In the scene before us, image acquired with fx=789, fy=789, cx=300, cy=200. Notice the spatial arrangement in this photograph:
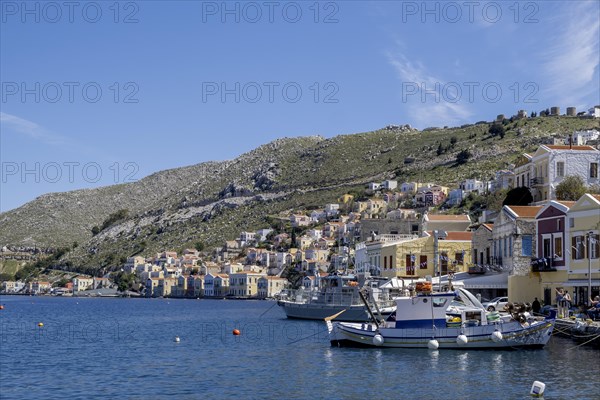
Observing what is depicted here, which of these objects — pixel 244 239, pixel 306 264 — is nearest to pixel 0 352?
pixel 306 264

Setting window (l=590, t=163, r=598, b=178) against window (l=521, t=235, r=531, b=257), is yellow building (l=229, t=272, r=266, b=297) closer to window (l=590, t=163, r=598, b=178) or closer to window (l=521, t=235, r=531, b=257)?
window (l=590, t=163, r=598, b=178)

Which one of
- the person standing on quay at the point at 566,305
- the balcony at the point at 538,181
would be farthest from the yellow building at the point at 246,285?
the person standing on quay at the point at 566,305

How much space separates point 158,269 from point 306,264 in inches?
1992

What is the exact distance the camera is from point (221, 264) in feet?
621

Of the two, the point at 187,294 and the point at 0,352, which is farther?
the point at 187,294

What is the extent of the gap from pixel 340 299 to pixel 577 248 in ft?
73.0

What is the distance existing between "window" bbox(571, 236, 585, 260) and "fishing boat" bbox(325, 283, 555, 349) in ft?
29.9

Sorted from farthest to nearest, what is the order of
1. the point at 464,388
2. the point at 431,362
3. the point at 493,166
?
the point at 493,166 → the point at 431,362 → the point at 464,388

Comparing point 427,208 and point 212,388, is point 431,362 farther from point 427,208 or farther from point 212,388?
point 427,208

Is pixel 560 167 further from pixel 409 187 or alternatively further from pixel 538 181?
pixel 409 187

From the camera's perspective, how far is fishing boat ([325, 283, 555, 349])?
37.9 m

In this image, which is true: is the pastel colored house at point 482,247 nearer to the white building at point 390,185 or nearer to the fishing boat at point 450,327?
the fishing boat at point 450,327

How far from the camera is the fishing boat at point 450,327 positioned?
37875mm

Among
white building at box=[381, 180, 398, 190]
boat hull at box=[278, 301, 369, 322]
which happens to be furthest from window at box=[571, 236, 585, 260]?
white building at box=[381, 180, 398, 190]
